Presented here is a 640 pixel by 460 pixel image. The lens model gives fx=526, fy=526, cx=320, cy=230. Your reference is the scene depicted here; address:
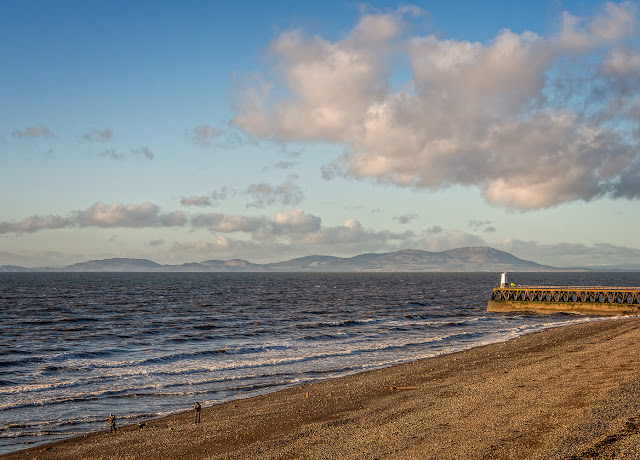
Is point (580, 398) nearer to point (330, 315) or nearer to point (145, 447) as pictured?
point (145, 447)

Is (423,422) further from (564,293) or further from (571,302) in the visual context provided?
(564,293)

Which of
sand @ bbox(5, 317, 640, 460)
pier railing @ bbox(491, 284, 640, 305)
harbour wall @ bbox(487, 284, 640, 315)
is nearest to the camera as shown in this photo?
sand @ bbox(5, 317, 640, 460)

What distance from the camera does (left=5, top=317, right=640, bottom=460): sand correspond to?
39.0 feet

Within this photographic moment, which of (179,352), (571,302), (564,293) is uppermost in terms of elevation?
(564,293)

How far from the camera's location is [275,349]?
114 ft

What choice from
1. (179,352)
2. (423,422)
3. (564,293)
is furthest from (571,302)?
(423,422)

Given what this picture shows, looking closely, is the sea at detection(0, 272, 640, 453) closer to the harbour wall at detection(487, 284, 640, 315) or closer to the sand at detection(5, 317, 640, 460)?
the sand at detection(5, 317, 640, 460)

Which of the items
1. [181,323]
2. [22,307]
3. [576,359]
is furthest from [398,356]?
[22,307]

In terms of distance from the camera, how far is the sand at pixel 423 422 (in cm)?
1188

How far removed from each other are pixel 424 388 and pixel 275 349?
16.4 m

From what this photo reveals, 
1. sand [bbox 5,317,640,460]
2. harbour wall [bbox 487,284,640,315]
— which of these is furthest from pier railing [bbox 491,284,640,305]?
sand [bbox 5,317,640,460]

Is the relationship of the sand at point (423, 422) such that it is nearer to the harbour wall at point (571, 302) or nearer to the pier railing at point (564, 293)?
the harbour wall at point (571, 302)

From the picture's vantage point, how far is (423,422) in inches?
564

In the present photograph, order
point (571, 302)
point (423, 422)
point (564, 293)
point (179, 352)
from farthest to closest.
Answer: point (564, 293) → point (571, 302) → point (179, 352) → point (423, 422)
